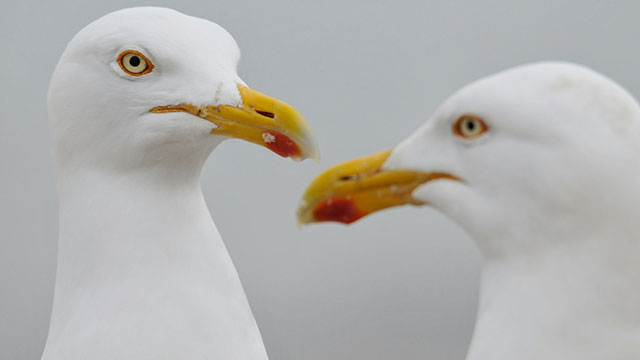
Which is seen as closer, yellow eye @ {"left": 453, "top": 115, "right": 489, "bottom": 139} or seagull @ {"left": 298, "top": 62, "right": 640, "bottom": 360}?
seagull @ {"left": 298, "top": 62, "right": 640, "bottom": 360}

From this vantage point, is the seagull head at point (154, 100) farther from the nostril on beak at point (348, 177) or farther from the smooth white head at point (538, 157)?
the smooth white head at point (538, 157)

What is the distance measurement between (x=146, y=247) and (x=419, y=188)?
77 centimetres

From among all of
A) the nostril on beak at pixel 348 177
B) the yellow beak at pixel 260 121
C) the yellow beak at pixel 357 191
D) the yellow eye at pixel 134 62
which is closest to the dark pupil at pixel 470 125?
the yellow beak at pixel 357 191

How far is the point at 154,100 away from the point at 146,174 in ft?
0.59

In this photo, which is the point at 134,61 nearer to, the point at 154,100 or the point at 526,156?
the point at 154,100

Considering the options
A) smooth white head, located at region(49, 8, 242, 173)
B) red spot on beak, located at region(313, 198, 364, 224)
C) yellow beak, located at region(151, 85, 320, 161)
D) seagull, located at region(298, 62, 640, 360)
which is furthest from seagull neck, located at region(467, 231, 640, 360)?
smooth white head, located at region(49, 8, 242, 173)

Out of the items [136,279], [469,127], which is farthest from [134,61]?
[469,127]

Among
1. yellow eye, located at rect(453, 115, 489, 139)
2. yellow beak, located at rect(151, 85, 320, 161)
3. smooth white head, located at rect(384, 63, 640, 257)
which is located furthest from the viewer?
yellow beak, located at rect(151, 85, 320, 161)

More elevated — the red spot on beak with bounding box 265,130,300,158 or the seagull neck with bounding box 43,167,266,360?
the red spot on beak with bounding box 265,130,300,158

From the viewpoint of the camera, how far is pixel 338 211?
6.69 feet

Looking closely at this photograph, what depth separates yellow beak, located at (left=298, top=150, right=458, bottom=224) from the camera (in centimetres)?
197

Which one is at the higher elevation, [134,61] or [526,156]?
[134,61]

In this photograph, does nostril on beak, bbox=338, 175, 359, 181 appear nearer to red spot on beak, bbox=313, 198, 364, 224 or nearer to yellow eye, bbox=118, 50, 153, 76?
red spot on beak, bbox=313, 198, 364, 224

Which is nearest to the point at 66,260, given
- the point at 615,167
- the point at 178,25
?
the point at 178,25
